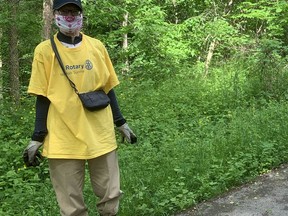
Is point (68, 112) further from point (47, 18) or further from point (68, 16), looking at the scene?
point (47, 18)

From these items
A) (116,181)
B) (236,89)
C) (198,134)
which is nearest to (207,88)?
(236,89)

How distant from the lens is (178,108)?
25.6 feet

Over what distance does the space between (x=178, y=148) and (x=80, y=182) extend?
8.25 ft

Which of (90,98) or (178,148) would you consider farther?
(178,148)

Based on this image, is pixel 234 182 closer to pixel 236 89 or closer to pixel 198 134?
pixel 198 134

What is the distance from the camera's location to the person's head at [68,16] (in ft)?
8.97

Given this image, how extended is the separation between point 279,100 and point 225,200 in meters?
3.96

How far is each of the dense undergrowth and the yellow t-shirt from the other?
121 centimetres

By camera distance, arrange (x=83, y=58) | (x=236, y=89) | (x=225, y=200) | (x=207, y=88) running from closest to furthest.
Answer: (x=83, y=58), (x=225, y=200), (x=236, y=89), (x=207, y=88)

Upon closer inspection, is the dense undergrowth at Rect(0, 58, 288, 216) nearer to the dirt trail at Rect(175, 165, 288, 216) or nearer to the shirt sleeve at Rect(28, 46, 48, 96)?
the dirt trail at Rect(175, 165, 288, 216)

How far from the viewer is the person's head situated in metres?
2.73

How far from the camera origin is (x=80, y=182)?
2.89m

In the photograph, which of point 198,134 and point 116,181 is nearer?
point 116,181

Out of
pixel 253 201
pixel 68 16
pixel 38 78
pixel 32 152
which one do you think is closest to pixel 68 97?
pixel 38 78
